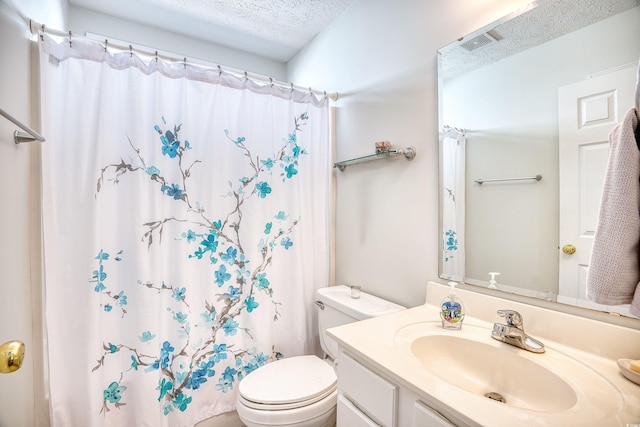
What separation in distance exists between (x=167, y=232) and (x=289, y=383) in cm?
95

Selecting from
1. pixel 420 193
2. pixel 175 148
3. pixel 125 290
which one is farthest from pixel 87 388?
pixel 420 193

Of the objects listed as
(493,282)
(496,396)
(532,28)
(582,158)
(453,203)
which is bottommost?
(496,396)

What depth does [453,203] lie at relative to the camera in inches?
46.8

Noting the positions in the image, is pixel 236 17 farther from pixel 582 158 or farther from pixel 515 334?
pixel 515 334

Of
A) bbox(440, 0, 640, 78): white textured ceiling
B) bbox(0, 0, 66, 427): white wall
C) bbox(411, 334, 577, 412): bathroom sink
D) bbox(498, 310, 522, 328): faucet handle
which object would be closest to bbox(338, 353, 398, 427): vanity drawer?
bbox(411, 334, 577, 412): bathroom sink

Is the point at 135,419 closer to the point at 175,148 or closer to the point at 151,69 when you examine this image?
the point at 175,148

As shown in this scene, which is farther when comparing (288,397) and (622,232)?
(288,397)

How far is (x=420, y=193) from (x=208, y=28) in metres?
1.90

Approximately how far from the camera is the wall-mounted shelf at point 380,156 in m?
1.35

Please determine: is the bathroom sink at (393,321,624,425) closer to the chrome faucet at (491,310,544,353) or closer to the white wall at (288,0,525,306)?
the chrome faucet at (491,310,544,353)

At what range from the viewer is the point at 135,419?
4.50 feet

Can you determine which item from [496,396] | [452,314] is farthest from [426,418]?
[452,314]

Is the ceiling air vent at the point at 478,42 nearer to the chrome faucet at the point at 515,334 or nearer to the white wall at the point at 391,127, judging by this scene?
the white wall at the point at 391,127

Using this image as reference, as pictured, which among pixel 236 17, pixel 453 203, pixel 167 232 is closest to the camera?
pixel 453 203
